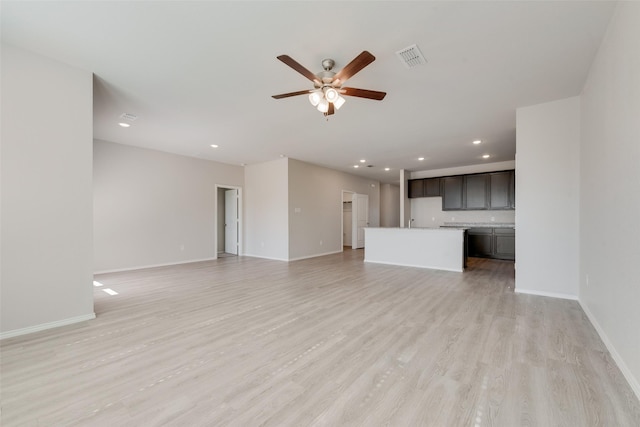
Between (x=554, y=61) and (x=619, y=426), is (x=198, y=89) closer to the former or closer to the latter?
(x=554, y=61)

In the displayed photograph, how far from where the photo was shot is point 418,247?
605cm

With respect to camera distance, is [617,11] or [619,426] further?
[617,11]

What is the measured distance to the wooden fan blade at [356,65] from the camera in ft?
6.93

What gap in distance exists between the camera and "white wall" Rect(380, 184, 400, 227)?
11.3 m

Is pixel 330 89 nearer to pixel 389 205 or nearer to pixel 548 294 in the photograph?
pixel 548 294

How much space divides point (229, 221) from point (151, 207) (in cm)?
254

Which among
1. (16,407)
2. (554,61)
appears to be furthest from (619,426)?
(16,407)

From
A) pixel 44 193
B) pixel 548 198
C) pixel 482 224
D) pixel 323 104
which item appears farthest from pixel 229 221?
pixel 548 198

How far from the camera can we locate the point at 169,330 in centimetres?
269

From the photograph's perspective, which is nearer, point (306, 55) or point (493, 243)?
point (306, 55)

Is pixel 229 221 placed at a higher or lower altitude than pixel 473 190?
lower

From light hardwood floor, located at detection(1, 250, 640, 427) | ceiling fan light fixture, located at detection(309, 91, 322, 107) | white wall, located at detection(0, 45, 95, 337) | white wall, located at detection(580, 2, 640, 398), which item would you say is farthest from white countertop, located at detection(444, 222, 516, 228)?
white wall, located at detection(0, 45, 95, 337)

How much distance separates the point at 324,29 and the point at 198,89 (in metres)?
1.85

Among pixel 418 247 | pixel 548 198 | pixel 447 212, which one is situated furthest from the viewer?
pixel 447 212
